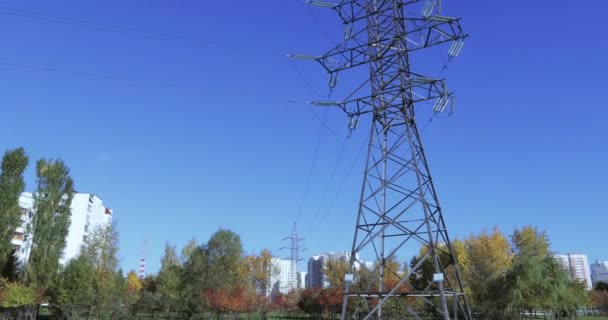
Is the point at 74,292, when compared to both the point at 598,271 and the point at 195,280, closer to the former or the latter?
the point at 195,280

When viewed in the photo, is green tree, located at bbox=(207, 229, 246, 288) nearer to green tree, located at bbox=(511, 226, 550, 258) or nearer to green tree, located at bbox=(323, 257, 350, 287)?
green tree, located at bbox=(323, 257, 350, 287)

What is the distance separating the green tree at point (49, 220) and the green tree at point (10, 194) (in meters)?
1.32

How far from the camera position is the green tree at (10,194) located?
36625 mm

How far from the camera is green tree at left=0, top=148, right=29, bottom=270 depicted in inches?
1442

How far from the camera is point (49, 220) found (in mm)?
38719

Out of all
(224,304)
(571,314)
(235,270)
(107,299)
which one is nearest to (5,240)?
(107,299)

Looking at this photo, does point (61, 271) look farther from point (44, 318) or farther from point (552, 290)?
point (552, 290)

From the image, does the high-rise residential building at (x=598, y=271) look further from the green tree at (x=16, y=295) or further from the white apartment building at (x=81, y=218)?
the green tree at (x=16, y=295)

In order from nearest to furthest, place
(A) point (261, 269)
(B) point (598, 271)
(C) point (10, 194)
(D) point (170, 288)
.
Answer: (C) point (10, 194)
(D) point (170, 288)
(A) point (261, 269)
(B) point (598, 271)

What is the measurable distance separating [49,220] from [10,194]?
3.73 m

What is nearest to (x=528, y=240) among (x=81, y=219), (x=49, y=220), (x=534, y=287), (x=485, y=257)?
(x=485, y=257)

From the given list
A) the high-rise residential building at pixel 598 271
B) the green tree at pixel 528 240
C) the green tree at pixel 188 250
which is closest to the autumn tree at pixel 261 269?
the green tree at pixel 188 250

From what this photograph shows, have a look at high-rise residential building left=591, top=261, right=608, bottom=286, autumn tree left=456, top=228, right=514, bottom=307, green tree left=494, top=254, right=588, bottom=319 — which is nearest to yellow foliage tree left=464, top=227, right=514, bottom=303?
autumn tree left=456, top=228, right=514, bottom=307

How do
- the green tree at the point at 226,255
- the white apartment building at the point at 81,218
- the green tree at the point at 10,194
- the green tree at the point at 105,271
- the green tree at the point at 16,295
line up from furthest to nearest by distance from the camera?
the white apartment building at the point at 81,218 < the green tree at the point at 226,255 < the green tree at the point at 105,271 < the green tree at the point at 10,194 < the green tree at the point at 16,295
